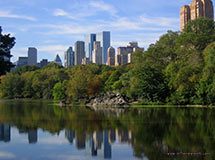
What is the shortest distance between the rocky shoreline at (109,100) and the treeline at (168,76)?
3.60 ft

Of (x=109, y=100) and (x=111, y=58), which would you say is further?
(x=111, y=58)

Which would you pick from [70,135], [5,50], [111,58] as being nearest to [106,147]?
[70,135]

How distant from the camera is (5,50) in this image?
12781 mm

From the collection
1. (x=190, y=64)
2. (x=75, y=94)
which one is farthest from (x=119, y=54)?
(x=190, y=64)

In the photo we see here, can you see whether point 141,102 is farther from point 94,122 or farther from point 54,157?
point 54,157

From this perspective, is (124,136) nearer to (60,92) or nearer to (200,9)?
(60,92)

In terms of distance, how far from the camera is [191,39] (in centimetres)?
7331

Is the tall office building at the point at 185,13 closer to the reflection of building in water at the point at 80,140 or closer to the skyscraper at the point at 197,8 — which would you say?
the skyscraper at the point at 197,8

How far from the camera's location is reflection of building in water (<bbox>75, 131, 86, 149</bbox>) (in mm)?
25716

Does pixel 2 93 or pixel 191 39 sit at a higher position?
pixel 191 39

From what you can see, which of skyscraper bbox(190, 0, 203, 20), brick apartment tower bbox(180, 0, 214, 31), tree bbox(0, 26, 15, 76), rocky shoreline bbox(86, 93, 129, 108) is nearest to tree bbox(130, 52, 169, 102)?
rocky shoreline bbox(86, 93, 129, 108)

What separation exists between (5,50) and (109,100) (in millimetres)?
65634

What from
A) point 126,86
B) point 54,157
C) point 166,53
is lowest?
point 54,157

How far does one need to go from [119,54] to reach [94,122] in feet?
480
